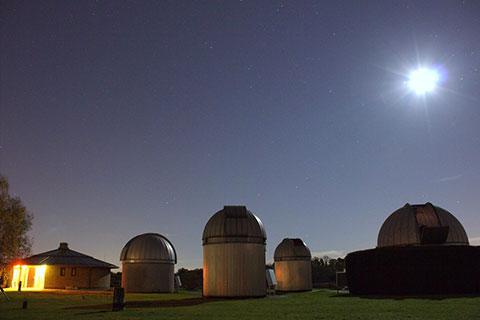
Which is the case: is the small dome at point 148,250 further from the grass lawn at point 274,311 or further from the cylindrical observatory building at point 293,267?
the grass lawn at point 274,311

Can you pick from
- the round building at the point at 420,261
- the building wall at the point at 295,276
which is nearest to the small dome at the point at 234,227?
the round building at the point at 420,261

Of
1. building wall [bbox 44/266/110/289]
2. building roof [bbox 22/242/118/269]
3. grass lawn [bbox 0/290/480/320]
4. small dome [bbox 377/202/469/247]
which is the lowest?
grass lawn [bbox 0/290/480/320]

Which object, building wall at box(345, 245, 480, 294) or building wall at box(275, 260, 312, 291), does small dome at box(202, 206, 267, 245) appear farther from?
building wall at box(275, 260, 312, 291)

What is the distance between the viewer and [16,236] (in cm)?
3084

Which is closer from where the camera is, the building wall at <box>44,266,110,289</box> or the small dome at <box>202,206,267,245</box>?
the small dome at <box>202,206,267,245</box>

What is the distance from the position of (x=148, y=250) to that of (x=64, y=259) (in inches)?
407

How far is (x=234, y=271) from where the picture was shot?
25.6 meters

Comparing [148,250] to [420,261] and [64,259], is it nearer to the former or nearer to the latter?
[64,259]

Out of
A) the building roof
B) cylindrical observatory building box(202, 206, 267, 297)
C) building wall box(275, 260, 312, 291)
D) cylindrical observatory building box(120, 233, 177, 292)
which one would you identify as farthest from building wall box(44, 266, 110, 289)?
cylindrical observatory building box(202, 206, 267, 297)

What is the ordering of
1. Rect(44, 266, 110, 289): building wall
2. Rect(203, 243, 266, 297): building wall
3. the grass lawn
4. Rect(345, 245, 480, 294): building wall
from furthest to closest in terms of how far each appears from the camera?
Rect(44, 266, 110, 289): building wall
Rect(203, 243, 266, 297): building wall
Rect(345, 245, 480, 294): building wall
the grass lawn

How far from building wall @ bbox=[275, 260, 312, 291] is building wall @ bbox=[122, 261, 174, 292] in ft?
42.5

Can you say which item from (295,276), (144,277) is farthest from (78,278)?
(295,276)

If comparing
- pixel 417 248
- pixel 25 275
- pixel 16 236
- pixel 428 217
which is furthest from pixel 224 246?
pixel 25 275

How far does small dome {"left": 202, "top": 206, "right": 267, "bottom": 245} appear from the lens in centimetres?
2605
